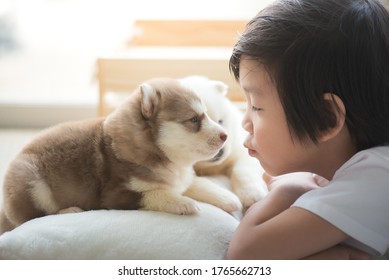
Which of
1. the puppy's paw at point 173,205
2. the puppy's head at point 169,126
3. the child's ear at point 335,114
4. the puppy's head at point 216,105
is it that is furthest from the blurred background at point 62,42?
the child's ear at point 335,114

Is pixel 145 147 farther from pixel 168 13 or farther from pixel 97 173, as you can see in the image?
pixel 168 13

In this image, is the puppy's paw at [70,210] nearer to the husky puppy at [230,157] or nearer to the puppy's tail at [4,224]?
the puppy's tail at [4,224]

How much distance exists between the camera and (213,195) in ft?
3.14

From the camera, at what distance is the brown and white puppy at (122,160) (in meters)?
0.86

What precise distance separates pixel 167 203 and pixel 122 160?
0.35 ft

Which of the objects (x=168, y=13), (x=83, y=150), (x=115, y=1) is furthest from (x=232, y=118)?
(x=115, y=1)

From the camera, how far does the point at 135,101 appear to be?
0.92 m

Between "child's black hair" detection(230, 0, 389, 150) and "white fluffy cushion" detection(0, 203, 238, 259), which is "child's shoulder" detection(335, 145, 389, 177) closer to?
"child's black hair" detection(230, 0, 389, 150)

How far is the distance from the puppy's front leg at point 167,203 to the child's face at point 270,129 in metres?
0.15

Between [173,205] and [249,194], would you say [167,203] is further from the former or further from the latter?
[249,194]

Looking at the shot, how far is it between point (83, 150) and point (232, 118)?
414 millimetres

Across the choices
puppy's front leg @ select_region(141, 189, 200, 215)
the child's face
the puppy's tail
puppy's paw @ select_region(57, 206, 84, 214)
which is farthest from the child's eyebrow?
the puppy's tail

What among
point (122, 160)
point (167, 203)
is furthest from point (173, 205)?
point (122, 160)

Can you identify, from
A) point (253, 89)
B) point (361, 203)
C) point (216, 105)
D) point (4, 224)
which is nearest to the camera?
point (361, 203)
